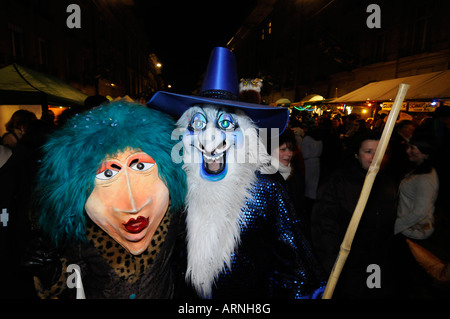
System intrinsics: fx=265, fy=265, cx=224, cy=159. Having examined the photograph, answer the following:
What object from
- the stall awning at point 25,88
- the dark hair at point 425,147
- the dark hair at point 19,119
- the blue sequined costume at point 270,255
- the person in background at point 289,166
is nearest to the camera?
the blue sequined costume at point 270,255

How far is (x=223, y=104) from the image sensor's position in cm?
131

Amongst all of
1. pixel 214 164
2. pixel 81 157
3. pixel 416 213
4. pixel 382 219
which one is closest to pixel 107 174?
pixel 81 157

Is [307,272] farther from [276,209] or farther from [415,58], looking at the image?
[415,58]

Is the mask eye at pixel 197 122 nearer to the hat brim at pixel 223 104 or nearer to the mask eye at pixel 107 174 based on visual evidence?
the hat brim at pixel 223 104

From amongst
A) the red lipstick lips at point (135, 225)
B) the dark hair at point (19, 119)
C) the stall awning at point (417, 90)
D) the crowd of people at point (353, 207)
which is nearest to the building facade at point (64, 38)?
the dark hair at point (19, 119)

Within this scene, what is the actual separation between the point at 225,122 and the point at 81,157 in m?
0.67

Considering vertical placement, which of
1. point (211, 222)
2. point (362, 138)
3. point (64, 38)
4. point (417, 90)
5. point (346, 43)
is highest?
point (346, 43)

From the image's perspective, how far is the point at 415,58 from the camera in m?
10.2

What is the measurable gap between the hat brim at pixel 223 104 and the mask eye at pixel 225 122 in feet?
0.19

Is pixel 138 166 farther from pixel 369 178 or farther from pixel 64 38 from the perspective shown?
pixel 64 38

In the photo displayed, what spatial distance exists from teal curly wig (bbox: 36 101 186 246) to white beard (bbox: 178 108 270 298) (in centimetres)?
13

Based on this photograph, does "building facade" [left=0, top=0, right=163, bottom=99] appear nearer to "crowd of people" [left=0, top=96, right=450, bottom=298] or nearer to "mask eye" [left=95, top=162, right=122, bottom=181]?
"crowd of people" [left=0, top=96, right=450, bottom=298]

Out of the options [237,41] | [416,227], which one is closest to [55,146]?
[416,227]

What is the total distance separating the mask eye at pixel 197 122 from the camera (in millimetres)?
1331
